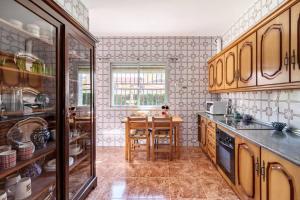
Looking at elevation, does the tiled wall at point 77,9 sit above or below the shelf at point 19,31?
above

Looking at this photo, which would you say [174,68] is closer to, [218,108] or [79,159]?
[218,108]

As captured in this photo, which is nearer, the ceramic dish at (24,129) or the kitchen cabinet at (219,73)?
the ceramic dish at (24,129)

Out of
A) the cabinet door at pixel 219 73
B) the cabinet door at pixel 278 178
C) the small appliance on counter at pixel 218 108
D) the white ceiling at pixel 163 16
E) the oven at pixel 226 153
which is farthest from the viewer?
the small appliance on counter at pixel 218 108

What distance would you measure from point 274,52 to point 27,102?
2.18 metres

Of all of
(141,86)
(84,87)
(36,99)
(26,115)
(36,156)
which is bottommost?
(36,156)

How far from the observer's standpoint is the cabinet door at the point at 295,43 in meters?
1.65

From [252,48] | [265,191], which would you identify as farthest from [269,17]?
[265,191]

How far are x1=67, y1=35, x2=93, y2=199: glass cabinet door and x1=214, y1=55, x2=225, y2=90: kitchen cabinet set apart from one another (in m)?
2.24

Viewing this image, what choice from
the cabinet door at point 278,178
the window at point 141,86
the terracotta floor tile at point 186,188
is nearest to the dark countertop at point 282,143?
the cabinet door at point 278,178

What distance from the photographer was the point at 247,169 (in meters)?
2.07

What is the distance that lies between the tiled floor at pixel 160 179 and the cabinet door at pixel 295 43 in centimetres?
160

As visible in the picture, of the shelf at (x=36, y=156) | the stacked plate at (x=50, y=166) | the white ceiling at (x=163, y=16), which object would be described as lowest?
the stacked plate at (x=50, y=166)

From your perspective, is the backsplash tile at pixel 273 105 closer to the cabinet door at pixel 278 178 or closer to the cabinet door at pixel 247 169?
the cabinet door at pixel 247 169

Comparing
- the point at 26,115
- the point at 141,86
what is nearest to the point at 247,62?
the point at 26,115
